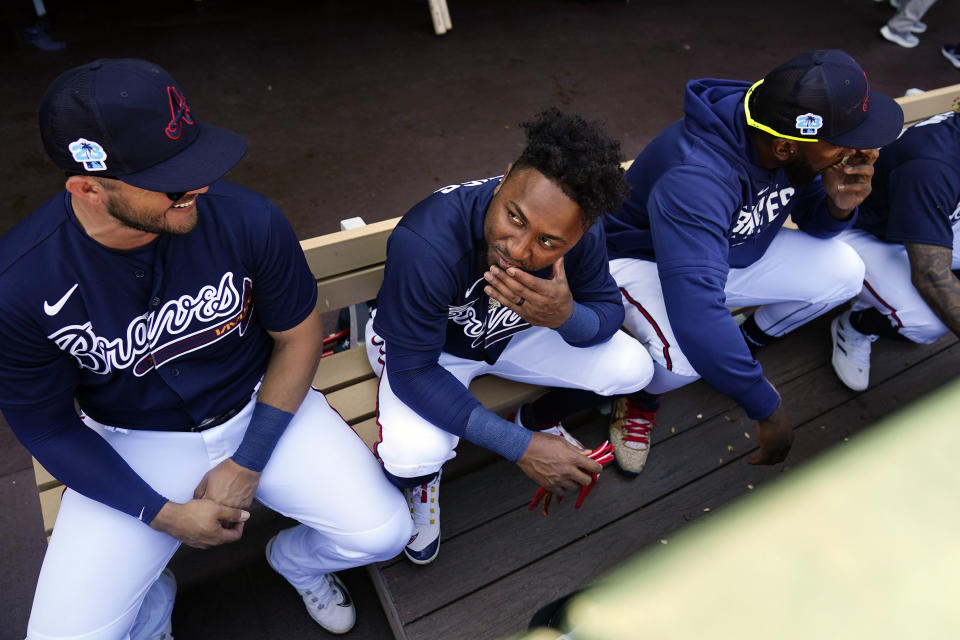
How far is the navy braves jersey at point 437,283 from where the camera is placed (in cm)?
171

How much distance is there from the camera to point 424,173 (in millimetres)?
3850

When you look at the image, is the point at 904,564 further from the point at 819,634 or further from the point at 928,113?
the point at 928,113

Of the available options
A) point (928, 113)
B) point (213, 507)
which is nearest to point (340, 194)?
point (213, 507)

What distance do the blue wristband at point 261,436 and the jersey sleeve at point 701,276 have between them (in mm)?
1133

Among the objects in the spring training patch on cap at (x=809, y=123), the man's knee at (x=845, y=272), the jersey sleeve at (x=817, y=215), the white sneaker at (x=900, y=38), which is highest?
the spring training patch on cap at (x=809, y=123)

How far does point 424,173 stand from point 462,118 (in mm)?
652

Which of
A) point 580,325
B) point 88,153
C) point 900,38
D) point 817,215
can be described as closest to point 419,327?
point 580,325

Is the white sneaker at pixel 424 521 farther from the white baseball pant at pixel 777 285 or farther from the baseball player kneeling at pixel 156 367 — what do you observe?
the white baseball pant at pixel 777 285

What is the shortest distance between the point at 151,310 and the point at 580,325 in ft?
3.52

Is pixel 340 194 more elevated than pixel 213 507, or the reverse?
pixel 213 507

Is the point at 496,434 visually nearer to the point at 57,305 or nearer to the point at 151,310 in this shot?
the point at 151,310

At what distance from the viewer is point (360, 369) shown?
226 centimetres

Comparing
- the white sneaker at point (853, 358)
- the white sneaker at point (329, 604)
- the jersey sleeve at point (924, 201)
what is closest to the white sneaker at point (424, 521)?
the white sneaker at point (329, 604)

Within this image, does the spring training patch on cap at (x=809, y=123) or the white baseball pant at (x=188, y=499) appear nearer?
the white baseball pant at (x=188, y=499)
